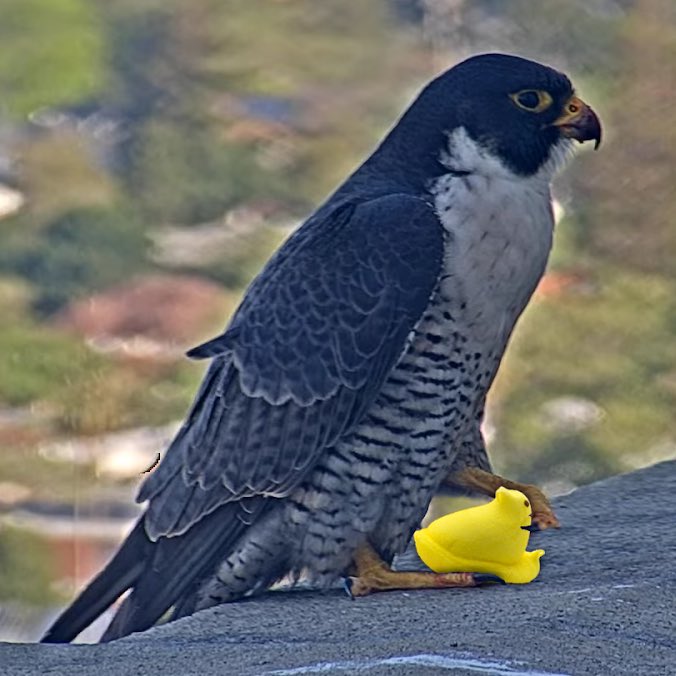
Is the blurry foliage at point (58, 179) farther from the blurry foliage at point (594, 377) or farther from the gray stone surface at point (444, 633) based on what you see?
the gray stone surface at point (444, 633)

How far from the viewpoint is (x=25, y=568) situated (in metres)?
6.07

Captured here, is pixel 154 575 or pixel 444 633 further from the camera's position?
pixel 154 575

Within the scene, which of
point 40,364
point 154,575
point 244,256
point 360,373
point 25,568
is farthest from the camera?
point 244,256

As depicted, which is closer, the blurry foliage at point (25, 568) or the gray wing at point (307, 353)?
the gray wing at point (307, 353)

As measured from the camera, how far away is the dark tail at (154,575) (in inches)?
115

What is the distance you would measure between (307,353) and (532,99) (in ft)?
2.06

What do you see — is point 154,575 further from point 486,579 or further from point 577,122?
point 577,122

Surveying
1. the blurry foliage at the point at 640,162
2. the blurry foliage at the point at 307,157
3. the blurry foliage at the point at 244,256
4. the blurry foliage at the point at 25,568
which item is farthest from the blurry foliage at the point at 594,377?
the blurry foliage at the point at 25,568

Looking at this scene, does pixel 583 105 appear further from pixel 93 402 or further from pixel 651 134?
pixel 651 134

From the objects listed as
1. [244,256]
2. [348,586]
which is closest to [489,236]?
[348,586]

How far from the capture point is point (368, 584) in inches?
114

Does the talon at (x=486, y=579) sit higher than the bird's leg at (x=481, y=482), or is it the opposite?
the talon at (x=486, y=579)

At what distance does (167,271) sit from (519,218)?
384 centimetres

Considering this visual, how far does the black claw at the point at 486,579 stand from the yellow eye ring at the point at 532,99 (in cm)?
84
